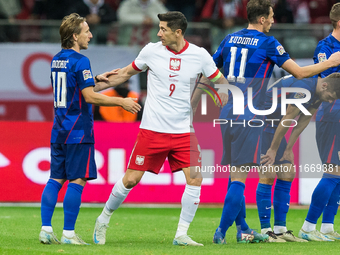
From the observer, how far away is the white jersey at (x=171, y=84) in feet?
17.0

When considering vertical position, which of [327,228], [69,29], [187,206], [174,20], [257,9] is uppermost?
[257,9]

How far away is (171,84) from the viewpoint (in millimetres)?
5168

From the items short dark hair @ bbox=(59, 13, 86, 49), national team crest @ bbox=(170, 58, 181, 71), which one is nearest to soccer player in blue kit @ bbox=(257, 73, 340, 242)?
national team crest @ bbox=(170, 58, 181, 71)

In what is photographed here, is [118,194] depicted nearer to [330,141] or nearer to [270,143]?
[270,143]

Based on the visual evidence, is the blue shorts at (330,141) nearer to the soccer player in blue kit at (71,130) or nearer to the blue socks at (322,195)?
the blue socks at (322,195)

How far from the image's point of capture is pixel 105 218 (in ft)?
17.4

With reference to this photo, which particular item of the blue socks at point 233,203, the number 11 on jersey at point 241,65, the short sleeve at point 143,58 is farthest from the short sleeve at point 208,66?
the blue socks at point 233,203

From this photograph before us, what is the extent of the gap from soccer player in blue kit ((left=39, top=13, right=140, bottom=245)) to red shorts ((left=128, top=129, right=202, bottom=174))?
1.35 ft

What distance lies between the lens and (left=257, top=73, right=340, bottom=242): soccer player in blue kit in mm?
5629

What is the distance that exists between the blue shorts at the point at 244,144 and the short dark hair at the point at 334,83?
96cm

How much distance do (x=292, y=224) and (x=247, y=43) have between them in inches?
110

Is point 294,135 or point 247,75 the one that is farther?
point 294,135

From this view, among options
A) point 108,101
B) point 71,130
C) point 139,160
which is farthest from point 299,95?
point 71,130

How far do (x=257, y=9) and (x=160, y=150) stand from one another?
5.25 ft
